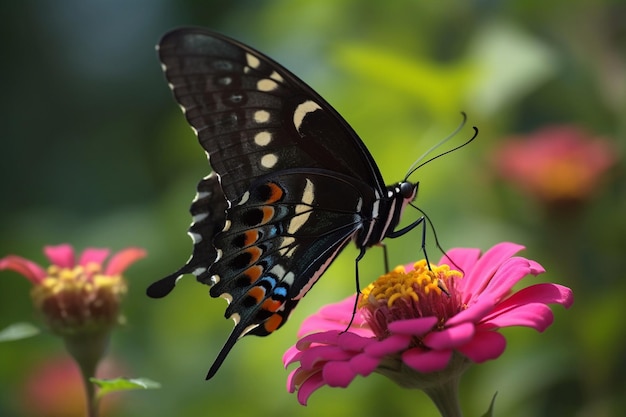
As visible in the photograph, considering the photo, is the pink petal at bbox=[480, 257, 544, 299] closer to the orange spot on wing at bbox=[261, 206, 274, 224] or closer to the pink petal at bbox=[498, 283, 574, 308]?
the pink petal at bbox=[498, 283, 574, 308]

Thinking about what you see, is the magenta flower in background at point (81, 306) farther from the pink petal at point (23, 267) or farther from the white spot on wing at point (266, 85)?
the white spot on wing at point (266, 85)

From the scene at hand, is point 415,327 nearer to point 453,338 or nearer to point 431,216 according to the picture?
point 453,338

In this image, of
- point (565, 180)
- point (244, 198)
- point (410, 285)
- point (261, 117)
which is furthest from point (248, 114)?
point (565, 180)

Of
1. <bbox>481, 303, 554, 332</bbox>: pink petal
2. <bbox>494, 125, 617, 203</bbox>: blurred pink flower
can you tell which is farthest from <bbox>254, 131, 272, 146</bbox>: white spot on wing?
<bbox>494, 125, 617, 203</bbox>: blurred pink flower

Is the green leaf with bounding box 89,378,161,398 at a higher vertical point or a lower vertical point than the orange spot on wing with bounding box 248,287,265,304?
lower

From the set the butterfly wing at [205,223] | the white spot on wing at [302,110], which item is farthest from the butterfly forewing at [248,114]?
the butterfly wing at [205,223]

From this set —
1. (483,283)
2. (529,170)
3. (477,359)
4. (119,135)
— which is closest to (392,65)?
(529,170)

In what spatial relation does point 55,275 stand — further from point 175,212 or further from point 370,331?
point 175,212
